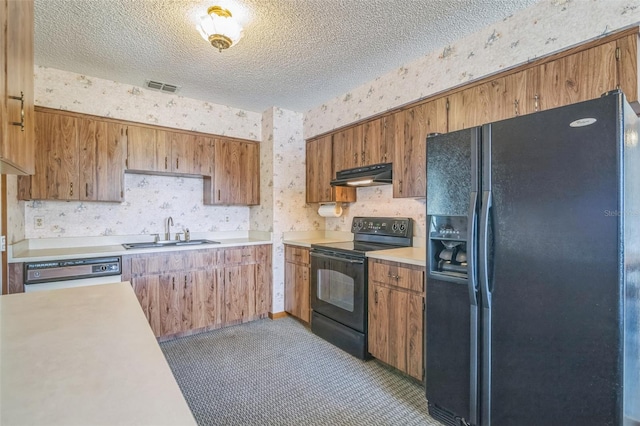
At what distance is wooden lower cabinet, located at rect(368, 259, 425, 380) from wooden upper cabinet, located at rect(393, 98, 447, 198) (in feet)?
2.21

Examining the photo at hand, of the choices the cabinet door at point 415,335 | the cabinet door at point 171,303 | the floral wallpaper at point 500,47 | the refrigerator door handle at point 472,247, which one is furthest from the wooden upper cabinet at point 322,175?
the refrigerator door handle at point 472,247

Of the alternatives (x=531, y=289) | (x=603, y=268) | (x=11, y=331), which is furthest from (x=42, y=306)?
(x=603, y=268)

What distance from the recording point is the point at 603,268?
1.27m

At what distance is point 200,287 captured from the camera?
3322mm

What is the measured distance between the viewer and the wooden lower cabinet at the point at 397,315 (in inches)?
89.5

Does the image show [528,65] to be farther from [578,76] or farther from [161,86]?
[161,86]

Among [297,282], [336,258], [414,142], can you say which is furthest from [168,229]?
[414,142]

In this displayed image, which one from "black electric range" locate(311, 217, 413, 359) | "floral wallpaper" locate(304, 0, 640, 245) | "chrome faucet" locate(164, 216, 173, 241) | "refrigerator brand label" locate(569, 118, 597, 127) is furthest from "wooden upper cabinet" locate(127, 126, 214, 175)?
"refrigerator brand label" locate(569, 118, 597, 127)

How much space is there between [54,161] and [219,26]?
2.11 meters

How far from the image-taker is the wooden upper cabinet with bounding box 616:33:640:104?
1.60 m

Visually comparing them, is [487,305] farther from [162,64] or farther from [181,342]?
[162,64]

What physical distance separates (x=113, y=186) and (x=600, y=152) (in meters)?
3.67

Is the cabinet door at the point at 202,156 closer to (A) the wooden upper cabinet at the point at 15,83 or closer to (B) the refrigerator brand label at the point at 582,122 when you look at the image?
(A) the wooden upper cabinet at the point at 15,83

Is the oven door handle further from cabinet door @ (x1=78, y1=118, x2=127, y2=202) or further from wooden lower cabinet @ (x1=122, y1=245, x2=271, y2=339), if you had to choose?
cabinet door @ (x1=78, y1=118, x2=127, y2=202)
